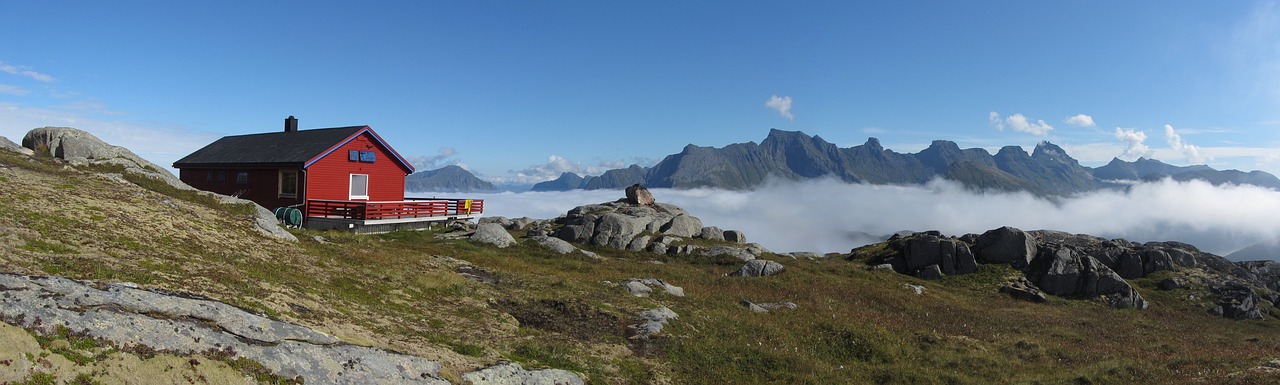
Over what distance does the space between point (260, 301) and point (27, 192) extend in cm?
1370

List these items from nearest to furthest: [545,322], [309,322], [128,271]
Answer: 1. [309,322]
2. [128,271]
3. [545,322]

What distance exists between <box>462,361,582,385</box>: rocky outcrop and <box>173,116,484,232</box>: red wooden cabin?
36196 millimetres

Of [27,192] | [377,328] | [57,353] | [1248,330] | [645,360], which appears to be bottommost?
[1248,330]

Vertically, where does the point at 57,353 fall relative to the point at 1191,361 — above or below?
above

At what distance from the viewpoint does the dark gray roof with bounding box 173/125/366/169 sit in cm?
4828

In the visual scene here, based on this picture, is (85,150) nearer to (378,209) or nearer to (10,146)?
(10,146)

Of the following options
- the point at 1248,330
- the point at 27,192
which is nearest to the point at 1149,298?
the point at 1248,330

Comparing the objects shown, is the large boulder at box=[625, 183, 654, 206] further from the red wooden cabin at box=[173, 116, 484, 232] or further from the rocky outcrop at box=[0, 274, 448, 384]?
the rocky outcrop at box=[0, 274, 448, 384]

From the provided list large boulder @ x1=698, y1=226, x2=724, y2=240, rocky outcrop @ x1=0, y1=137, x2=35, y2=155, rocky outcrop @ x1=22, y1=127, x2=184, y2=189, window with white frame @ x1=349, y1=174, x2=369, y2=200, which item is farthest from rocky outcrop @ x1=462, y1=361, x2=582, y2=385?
large boulder @ x1=698, y1=226, x2=724, y2=240

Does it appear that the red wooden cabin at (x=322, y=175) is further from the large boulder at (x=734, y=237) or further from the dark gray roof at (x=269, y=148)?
the large boulder at (x=734, y=237)

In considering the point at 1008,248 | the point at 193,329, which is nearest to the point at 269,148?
the point at 193,329

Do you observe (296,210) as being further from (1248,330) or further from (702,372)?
Answer: (1248,330)

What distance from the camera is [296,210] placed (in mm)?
43281

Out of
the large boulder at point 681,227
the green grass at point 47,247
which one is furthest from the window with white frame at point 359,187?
the green grass at point 47,247
